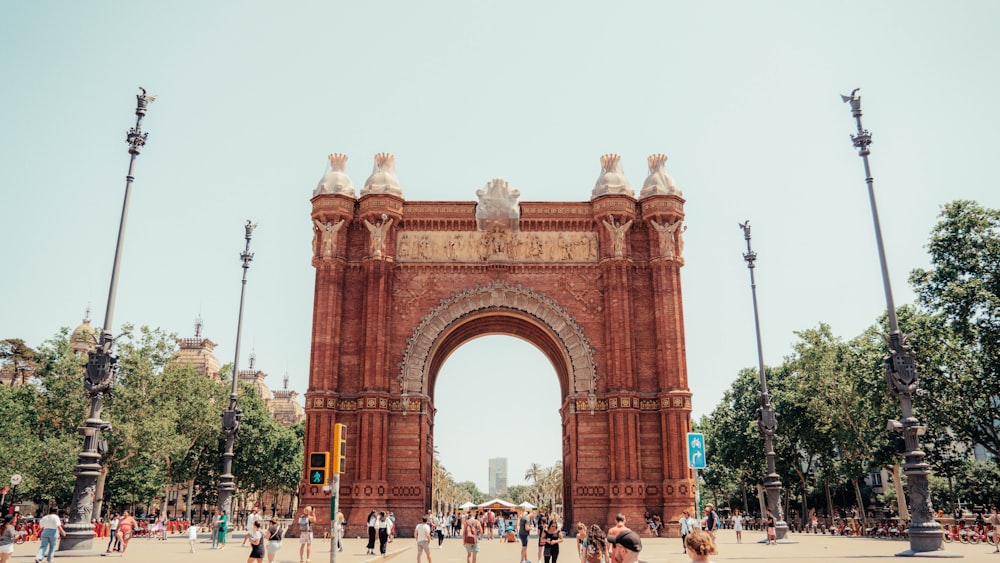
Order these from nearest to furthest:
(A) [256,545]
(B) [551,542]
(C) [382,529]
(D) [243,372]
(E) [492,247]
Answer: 1. (A) [256,545]
2. (B) [551,542]
3. (C) [382,529]
4. (E) [492,247]
5. (D) [243,372]

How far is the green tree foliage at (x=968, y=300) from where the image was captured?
31234 millimetres

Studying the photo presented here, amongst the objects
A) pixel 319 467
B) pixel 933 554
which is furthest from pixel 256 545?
pixel 933 554

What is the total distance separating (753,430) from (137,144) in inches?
1846

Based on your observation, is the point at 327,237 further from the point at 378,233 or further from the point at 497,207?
the point at 497,207

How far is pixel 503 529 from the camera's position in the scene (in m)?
43.5

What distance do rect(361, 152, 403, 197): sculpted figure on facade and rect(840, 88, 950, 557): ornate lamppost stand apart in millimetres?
22379

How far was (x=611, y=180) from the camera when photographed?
123 feet

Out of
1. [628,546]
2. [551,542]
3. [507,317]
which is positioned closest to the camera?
[628,546]

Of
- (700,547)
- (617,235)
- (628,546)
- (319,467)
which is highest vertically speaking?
(617,235)

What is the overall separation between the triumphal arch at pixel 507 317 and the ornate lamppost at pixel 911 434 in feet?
46.0

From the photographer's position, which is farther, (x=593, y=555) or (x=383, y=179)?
(x=383, y=179)

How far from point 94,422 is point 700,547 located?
19.1 metres

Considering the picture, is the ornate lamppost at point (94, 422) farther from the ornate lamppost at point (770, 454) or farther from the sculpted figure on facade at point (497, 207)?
the ornate lamppost at point (770, 454)

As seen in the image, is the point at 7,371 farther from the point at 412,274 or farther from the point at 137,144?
the point at 137,144
